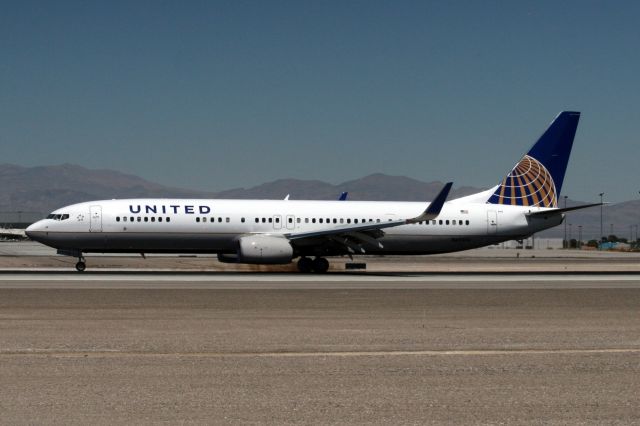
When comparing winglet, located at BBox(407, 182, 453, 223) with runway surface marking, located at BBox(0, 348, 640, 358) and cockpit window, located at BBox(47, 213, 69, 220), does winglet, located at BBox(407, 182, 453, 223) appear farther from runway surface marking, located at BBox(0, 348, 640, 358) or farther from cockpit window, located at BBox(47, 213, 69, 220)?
runway surface marking, located at BBox(0, 348, 640, 358)

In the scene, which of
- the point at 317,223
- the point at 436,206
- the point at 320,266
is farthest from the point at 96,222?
the point at 436,206

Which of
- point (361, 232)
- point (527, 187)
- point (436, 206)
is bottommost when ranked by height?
point (361, 232)

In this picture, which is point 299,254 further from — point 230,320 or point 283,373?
point 283,373

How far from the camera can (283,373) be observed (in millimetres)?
11609

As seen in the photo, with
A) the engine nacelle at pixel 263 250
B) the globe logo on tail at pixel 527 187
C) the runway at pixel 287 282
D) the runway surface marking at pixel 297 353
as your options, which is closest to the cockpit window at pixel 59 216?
the runway at pixel 287 282

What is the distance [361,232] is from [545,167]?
12322mm

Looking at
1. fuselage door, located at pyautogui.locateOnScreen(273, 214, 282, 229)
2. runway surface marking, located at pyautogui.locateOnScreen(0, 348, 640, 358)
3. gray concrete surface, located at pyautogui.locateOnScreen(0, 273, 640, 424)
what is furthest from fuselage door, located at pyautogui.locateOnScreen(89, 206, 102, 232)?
runway surface marking, located at pyautogui.locateOnScreen(0, 348, 640, 358)

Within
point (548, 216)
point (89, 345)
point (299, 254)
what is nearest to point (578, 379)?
point (89, 345)

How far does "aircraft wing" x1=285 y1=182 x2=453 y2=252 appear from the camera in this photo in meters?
39.5

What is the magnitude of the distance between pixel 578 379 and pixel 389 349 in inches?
147

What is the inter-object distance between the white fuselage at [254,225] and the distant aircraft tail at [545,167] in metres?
1.27

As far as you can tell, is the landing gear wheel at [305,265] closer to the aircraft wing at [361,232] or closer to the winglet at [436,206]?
the aircraft wing at [361,232]

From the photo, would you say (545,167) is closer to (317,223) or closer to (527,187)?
(527,187)

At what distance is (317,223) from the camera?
4284 cm
